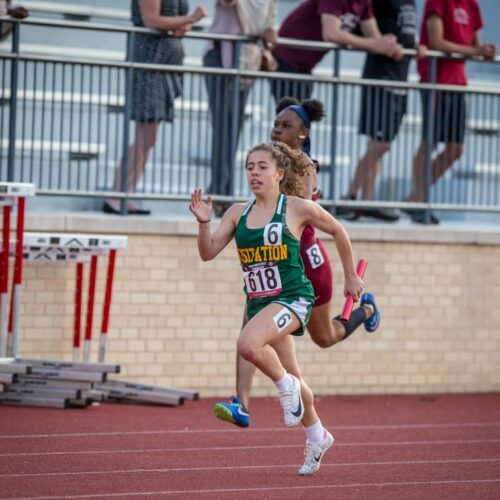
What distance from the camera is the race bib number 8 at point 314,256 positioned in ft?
33.2

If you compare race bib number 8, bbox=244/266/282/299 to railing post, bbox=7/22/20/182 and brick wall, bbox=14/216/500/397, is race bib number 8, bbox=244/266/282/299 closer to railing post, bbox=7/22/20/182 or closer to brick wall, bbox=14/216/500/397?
brick wall, bbox=14/216/500/397

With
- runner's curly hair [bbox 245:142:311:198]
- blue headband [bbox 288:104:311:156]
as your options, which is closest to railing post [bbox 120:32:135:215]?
blue headband [bbox 288:104:311:156]

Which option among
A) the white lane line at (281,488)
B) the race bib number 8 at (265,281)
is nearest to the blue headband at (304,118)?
the race bib number 8 at (265,281)

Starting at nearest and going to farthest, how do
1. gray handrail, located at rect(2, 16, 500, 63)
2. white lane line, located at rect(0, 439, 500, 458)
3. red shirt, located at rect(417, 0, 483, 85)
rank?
1. white lane line, located at rect(0, 439, 500, 458)
2. gray handrail, located at rect(2, 16, 500, 63)
3. red shirt, located at rect(417, 0, 483, 85)

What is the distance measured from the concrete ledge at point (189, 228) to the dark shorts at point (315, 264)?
269cm

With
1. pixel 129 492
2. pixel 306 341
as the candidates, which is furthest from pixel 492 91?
pixel 129 492

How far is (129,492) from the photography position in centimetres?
746

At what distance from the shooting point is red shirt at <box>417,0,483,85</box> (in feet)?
46.4

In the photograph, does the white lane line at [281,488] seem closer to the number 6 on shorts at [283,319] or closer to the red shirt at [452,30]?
the number 6 on shorts at [283,319]

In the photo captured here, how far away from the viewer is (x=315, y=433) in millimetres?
8289

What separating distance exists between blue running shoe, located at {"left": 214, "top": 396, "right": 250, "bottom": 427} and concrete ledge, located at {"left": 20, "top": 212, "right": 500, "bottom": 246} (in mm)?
3771

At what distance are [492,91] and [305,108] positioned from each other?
158 inches

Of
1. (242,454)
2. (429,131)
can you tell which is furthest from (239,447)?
(429,131)

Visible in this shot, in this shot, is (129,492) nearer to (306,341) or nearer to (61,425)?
(61,425)
